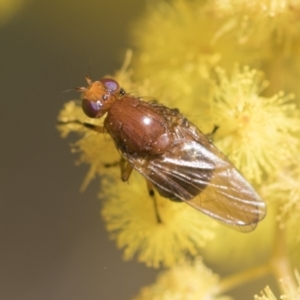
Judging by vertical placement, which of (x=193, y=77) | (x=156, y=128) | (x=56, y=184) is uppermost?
(x=56, y=184)

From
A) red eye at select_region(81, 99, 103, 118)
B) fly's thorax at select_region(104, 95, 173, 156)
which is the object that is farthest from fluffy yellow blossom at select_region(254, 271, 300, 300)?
red eye at select_region(81, 99, 103, 118)

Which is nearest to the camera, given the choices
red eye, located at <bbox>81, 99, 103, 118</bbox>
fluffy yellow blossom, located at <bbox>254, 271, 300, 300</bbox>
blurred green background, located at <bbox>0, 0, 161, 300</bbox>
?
fluffy yellow blossom, located at <bbox>254, 271, 300, 300</bbox>

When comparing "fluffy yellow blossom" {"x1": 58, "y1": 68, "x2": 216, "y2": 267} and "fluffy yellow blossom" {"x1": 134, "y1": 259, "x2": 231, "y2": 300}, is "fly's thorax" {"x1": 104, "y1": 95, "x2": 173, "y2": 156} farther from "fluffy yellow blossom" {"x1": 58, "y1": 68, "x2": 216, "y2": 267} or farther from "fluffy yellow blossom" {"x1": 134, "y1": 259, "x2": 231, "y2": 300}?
"fluffy yellow blossom" {"x1": 134, "y1": 259, "x2": 231, "y2": 300}

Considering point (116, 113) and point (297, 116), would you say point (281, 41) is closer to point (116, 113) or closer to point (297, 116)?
point (297, 116)

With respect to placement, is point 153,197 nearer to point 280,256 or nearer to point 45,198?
point 280,256

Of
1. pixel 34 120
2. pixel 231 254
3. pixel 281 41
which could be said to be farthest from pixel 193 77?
pixel 34 120

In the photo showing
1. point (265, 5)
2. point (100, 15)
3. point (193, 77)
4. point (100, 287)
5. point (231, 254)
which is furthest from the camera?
point (100, 287)

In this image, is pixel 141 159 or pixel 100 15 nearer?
pixel 141 159

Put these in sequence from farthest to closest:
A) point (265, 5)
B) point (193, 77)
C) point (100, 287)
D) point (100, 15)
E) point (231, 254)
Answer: point (100, 287), point (100, 15), point (231, 254), point (193, 77), point (265, 5)
